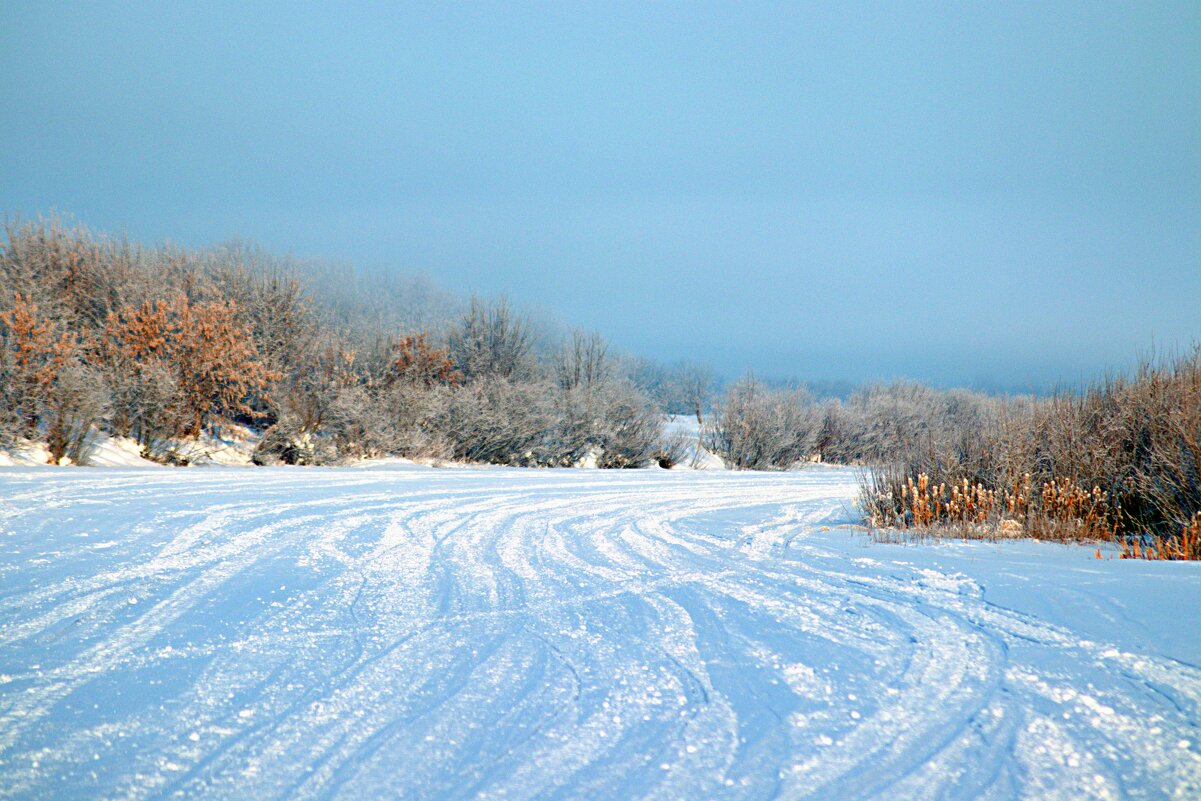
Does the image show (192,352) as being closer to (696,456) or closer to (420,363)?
(420,363)

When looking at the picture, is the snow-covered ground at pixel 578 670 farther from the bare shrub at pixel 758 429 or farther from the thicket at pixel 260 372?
the bare shrub at pixel 758 429

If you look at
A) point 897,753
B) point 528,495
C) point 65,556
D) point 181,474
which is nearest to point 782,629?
point 897,753

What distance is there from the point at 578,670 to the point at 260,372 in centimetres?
1610

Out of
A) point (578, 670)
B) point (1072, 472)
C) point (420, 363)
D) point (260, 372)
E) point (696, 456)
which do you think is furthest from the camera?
point (696, 456)

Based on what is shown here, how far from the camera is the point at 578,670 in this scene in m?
2.76

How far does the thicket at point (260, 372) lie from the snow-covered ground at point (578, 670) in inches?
401

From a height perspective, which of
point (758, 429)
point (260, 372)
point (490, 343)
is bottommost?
point (758, 429)

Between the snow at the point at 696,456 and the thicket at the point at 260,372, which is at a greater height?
the thicket at the point at 260,372

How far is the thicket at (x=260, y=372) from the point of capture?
1315cm

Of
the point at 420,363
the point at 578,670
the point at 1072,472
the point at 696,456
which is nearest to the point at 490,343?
the point at 420,363

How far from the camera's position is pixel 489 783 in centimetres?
192

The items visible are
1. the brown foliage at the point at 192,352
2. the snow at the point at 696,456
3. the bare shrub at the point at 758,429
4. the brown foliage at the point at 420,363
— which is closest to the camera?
the brown foliage at the point at 192,352

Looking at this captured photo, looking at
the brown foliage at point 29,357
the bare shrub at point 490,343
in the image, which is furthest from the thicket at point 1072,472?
the bare shrub at point 490,343

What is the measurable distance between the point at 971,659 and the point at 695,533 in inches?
Result: 141
